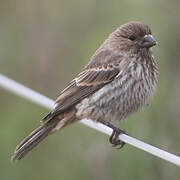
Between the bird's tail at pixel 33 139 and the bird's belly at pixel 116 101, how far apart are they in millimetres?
228

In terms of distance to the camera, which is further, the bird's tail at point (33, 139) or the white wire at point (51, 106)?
the bird's tail at point (33, 139)

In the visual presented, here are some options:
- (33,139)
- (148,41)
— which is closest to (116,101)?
(148,41)

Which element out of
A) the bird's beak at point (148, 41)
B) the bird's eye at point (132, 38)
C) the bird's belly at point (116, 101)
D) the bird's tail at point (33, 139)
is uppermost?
the bird's beak at point (148, 41)

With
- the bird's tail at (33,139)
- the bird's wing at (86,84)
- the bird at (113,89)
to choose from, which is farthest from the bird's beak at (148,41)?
the bird's tail at (33,139)

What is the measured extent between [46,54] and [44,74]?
0.70ft

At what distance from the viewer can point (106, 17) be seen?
5965 mm

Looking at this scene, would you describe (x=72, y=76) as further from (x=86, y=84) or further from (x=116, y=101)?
(x=116, y=101)

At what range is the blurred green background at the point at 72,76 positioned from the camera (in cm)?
485

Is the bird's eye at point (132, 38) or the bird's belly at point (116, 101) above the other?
the bird's eye at point (132, 38)

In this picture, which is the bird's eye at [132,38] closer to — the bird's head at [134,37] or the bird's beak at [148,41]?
the bird's head at [134,37]

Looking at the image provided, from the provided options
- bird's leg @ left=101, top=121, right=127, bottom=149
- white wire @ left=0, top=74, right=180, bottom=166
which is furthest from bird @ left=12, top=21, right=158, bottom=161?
white wire @ left=0, top=74, right=180, bottom=166

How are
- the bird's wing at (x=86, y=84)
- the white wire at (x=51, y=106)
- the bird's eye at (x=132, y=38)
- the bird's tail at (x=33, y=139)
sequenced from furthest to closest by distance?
the bird's eye at (x=132, y=38) → the bird's wing at (x=86, y=84) → the bird's tail at (x=33, y=139) → the white wire at (x=51, y=106)

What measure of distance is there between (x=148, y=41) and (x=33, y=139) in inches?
42.8

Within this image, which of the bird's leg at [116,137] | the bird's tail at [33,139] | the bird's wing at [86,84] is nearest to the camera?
the bird's leg at [116,137]
